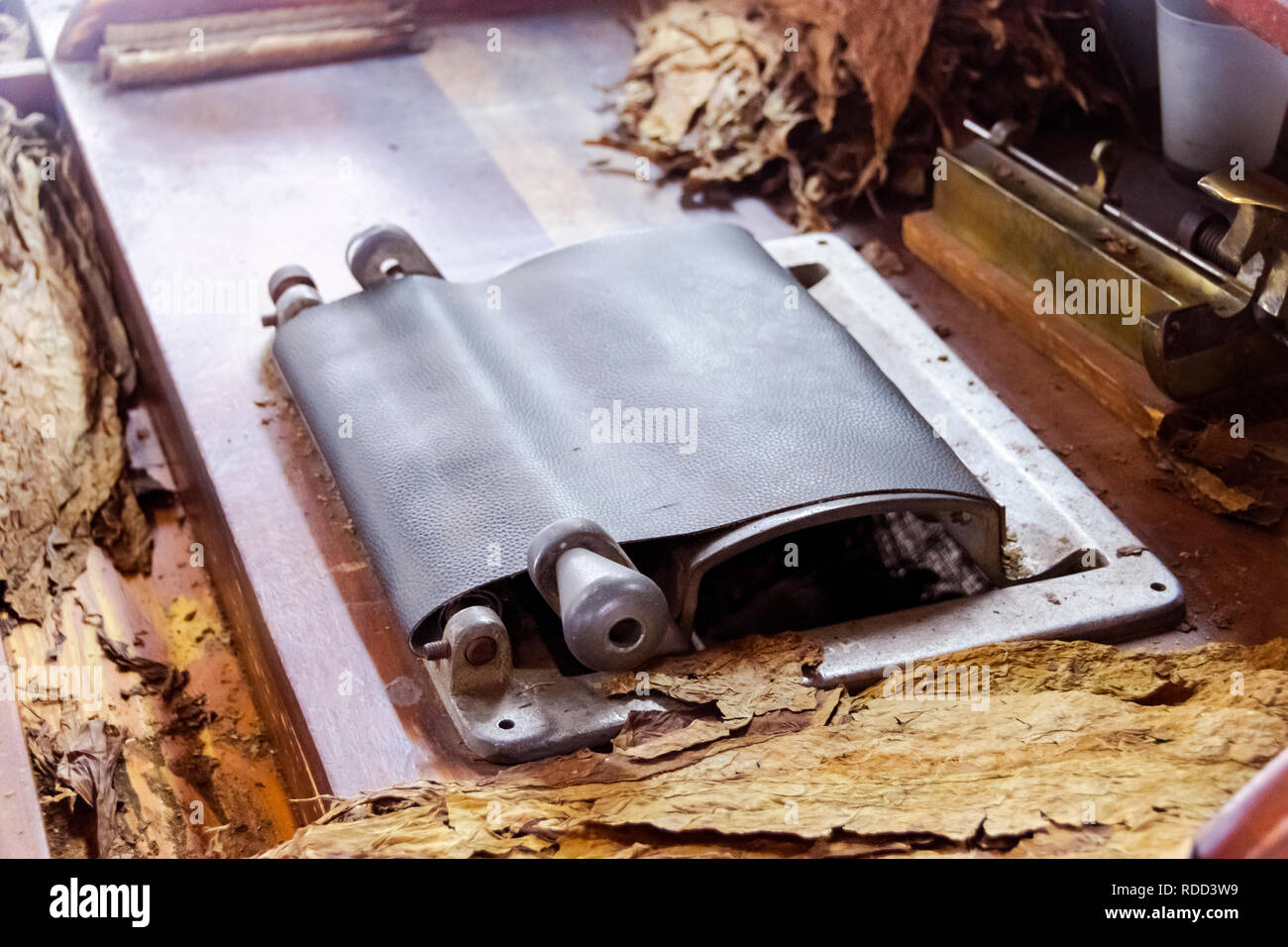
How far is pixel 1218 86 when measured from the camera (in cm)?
212

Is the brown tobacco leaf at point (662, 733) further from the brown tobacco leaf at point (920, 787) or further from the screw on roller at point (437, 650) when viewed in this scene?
the screw on roller at point (437, 650)

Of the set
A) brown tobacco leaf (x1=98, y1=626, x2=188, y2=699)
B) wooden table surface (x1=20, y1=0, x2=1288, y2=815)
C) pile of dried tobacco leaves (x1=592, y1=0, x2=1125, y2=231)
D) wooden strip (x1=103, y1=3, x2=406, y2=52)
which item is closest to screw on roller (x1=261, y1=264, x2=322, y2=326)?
wooden table surface (x1=20, y1=0, x2=1288, y2=815)

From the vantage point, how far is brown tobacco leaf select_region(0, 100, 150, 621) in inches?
77.9

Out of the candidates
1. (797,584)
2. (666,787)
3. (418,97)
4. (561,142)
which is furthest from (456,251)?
(666,787)

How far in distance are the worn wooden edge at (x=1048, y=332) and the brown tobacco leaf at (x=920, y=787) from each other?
1.84 ft

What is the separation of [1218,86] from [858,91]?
792 mm

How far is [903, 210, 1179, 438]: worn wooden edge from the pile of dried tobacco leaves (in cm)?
21

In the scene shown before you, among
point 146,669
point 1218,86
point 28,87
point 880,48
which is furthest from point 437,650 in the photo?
point 28,87

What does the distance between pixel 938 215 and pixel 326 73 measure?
1.48 m

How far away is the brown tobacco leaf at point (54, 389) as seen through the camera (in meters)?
1.98

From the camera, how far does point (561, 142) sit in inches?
115

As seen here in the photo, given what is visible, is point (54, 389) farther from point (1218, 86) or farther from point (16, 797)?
point (1218, 86)

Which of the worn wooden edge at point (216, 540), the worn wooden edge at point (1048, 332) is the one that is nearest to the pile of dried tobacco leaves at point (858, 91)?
the worn wooden edge at point (1048, 332)

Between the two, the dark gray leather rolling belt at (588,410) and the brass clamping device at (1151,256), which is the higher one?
the brass clamping device at (1151,256)
